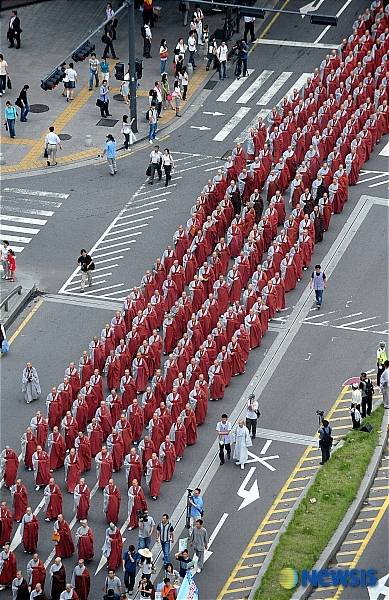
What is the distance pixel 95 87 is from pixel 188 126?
17.3ft

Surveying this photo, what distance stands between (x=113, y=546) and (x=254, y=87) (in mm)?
30387

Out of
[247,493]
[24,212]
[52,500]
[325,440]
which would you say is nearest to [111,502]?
[52,500]

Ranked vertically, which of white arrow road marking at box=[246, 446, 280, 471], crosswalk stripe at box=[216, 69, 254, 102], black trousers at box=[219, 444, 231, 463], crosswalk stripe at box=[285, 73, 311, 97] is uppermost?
crosswalk stripe at box=[285, 73, 311, 97]

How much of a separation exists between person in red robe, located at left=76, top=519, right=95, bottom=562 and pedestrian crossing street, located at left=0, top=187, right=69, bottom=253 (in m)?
17.0

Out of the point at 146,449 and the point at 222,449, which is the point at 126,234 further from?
the point at 146,449

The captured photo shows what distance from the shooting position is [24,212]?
194 feet

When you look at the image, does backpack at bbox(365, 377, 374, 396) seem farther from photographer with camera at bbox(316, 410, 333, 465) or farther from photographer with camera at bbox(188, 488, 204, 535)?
photographer with camera at bbox(188, 488, 204, 535)

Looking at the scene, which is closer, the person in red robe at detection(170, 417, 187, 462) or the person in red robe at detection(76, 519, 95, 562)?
the person in red robe at detection(76, 519, 95, 562)

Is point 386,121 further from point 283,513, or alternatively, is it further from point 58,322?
point 283,513

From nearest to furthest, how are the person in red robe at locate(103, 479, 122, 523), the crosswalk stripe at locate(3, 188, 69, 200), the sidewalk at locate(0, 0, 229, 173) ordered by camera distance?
the person in red robe at locate(103, 479, 122, 523), the crosswalk stripe at locate(3, 188, 69, 200), the sidewalk at locate(0, 0, 229, 173)

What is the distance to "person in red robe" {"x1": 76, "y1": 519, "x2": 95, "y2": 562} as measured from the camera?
41.9 metres

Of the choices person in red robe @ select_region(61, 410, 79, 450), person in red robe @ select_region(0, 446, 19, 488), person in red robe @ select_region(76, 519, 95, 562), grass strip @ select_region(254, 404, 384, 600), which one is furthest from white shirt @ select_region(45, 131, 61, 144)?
person in red robe @ select_region(76, 519, 95, 562)

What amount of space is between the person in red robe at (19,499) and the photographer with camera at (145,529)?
3.53 metres

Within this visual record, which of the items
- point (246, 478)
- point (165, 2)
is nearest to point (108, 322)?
point (246, 478)
